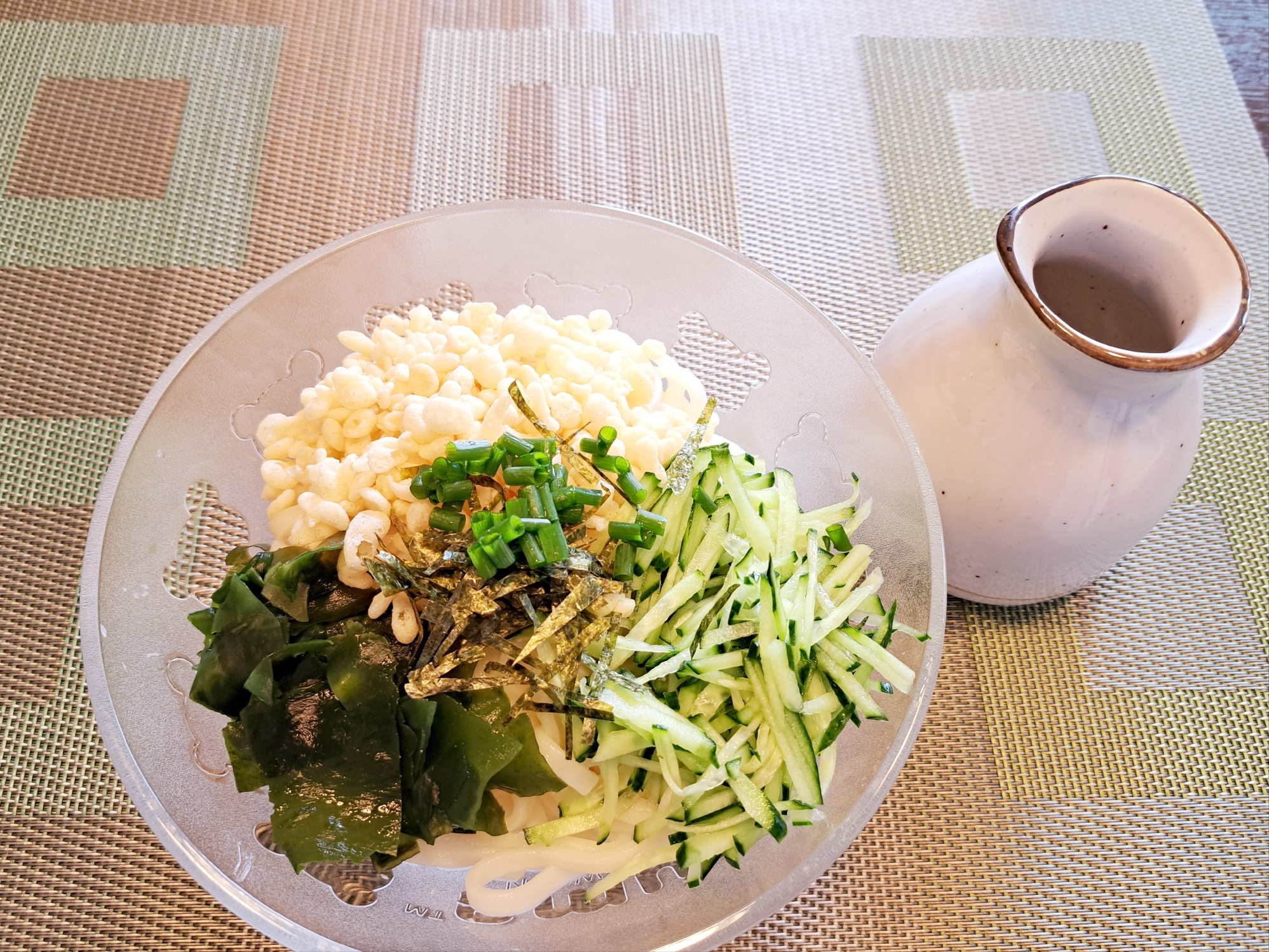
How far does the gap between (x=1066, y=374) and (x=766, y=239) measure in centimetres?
86

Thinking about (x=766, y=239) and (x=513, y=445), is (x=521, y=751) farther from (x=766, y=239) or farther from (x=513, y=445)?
(x=766, y=239)

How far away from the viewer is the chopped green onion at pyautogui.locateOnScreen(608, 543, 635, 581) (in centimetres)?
115

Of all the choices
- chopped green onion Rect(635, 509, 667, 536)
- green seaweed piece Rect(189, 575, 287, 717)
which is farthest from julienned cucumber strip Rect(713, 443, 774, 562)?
green seaweed piece Rect(189, 575, 287, 717)

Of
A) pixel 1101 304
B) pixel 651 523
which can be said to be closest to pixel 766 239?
pixel 1101 304

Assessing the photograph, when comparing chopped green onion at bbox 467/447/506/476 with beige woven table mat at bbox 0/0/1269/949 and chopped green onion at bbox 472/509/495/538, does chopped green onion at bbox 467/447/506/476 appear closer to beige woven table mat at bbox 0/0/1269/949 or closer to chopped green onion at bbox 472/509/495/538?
chopped green onion at bbox 472/509/495/538

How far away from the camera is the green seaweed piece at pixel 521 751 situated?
111 cm

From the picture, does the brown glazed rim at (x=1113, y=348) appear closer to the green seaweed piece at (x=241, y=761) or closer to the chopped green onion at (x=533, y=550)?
the chopped green onion at (x=533, y=550)

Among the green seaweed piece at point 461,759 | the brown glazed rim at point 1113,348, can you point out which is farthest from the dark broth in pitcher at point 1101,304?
the green seaweed piece at point 461,759

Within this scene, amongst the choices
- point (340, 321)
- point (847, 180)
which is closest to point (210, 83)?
point (340, 321)

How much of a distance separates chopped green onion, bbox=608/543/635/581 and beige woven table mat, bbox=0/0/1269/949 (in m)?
0.63

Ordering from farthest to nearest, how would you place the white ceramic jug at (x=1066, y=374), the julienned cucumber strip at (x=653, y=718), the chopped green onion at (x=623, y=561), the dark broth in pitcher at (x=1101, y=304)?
1. the dark broth in pitcher at (x=1101, y=304)
2. the white ceramic jug at (x=1066, y=374)
3. the chopped green onion at (x=623, y=561)
4. the julienned cucumber strip at (x=653, y=718)

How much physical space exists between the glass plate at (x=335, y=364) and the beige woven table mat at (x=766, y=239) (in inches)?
11.9

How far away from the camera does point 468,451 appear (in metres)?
1.15

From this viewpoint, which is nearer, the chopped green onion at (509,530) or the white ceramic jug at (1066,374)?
the chopped green onion at (509,530)
